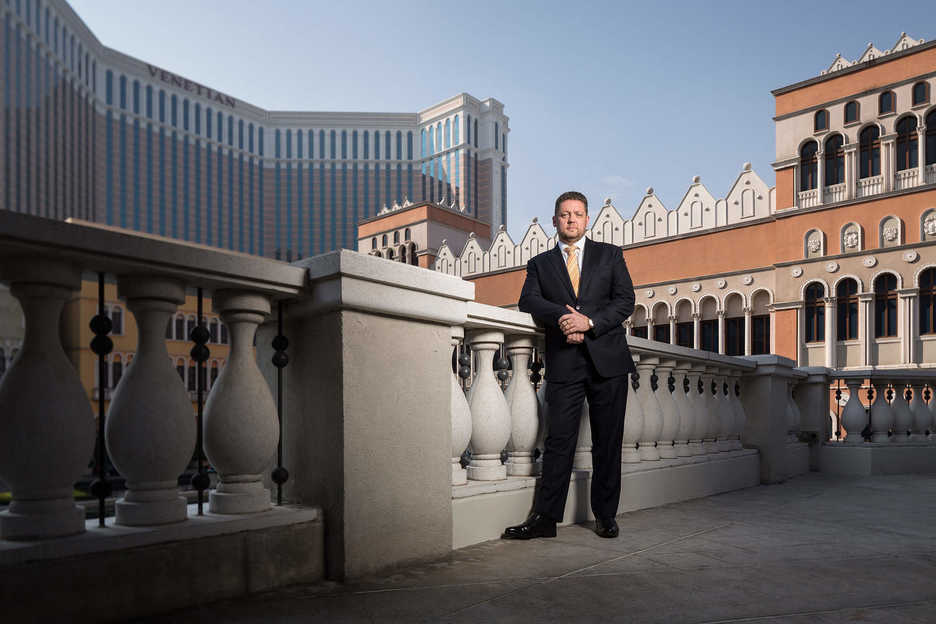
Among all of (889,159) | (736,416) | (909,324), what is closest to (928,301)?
(909,324)

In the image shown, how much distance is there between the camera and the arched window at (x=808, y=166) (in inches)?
872

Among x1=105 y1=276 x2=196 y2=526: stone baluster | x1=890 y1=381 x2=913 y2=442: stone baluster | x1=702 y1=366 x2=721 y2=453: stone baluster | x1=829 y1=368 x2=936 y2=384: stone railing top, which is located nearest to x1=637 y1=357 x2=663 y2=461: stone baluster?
x1=702 y1=366 x2=721 y2=453: stone baluster

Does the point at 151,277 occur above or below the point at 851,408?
above

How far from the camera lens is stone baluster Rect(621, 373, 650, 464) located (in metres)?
4.50

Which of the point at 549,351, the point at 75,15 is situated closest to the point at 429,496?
the point at 549,351

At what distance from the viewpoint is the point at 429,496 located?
9.49 feet

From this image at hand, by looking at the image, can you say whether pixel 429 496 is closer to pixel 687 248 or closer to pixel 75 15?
pixel 687 248

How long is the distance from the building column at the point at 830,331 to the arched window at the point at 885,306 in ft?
3.64

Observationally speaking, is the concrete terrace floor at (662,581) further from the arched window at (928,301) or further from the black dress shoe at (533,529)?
the arched window at (928,301)

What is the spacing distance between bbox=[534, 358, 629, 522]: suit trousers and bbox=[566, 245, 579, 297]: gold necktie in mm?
443

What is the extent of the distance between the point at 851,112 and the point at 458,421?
74.8 feet

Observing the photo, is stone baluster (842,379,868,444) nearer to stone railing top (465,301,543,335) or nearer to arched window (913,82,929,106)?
stone railing top (465,301,543,335)

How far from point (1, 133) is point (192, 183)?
33.1 meters

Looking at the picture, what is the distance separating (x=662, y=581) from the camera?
2.57 meters
